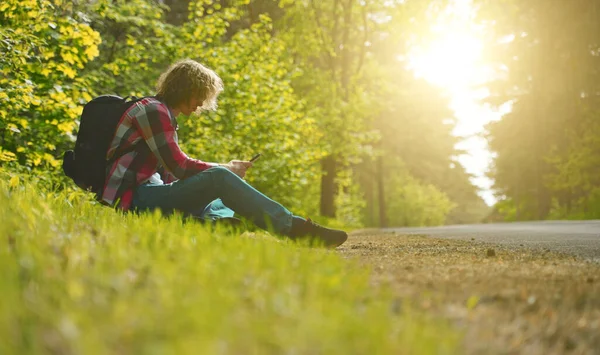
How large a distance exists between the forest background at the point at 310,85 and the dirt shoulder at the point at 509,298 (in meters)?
3.20

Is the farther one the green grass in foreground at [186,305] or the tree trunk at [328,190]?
the tree trunk at [328,190]

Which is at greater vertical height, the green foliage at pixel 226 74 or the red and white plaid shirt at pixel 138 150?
the green foliage at pixel 226 74

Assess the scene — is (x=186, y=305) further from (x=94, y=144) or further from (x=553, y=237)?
(x=553, y=237)

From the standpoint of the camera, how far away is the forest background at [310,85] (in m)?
6.76

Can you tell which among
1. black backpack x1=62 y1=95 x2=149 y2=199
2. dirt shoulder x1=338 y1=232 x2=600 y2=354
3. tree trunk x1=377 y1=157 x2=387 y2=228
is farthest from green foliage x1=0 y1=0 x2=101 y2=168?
tree trunk x1=377 y1=157 x2=387 y2=228

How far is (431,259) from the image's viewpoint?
148 inches

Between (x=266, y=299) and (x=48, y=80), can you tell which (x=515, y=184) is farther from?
(x=266, y=299)

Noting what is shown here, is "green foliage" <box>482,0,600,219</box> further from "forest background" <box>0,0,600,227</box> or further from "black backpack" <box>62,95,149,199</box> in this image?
"black backpack" <box>62,95,149,199</box>

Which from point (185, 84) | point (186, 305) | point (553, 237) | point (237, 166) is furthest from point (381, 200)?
point (186, 305)

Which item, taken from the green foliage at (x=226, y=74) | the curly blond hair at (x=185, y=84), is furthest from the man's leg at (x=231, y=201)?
the green foliage at (x=226, y=74)

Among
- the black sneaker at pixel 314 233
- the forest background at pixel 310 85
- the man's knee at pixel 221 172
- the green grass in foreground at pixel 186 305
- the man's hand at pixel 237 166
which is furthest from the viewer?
the forest background at pixel 310 85

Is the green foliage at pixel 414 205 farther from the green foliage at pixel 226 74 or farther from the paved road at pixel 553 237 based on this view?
the paved road at pixel 553 237

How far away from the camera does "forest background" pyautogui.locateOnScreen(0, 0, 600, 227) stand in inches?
266

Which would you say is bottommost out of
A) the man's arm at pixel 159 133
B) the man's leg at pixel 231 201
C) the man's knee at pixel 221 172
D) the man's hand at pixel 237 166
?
the man's leg at pixel 231 201
